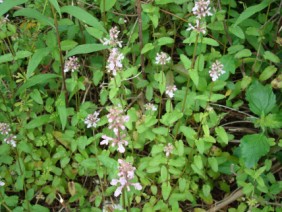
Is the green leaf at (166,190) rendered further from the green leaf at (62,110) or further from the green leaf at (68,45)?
the green leaf at (68,45)

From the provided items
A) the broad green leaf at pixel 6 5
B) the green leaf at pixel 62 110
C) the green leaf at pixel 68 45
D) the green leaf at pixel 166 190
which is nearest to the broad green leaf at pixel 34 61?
the green leaf at pixel 68 45

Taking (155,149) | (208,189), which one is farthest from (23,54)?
(208,189)

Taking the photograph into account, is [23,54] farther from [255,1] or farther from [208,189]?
[255,1]

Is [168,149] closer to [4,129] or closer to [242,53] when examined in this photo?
[242,53]

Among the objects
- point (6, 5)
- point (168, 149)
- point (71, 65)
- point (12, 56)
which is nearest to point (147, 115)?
point (168, 149)

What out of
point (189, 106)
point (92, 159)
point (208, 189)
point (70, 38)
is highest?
point (70, 38)

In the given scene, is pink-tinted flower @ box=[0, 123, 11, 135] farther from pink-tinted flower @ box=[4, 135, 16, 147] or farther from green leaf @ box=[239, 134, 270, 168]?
green leaf @ box=[239, 134, 270, 168]
